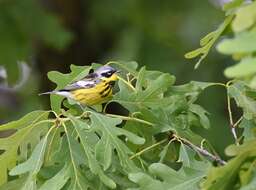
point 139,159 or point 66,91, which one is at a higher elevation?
point 66,91

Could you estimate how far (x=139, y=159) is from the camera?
6.95 feet

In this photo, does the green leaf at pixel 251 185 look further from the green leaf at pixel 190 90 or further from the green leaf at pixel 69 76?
the green leaf at pixel 69 76

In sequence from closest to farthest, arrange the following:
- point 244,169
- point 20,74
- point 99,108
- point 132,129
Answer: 1. point 244,169
2. point 132,129
3. point 99,108
4. point 20,74

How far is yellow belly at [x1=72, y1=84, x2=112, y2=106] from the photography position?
2254 millimetres

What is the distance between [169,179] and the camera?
A: 6.37 feet

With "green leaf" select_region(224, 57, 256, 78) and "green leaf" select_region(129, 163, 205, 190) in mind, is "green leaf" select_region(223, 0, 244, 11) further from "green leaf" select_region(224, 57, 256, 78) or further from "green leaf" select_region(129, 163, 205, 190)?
"green leaf" select_region(129, 163, 205, 190)

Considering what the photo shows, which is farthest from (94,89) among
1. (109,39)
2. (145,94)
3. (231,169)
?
(109,39)

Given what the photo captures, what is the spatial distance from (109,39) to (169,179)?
4.11 m

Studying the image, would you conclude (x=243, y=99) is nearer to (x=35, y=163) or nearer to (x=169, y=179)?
(x=169, y=179)

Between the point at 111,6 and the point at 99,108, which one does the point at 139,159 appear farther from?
the point at 111,6

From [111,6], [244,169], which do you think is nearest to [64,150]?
[244,169]

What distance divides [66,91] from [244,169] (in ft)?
2.43

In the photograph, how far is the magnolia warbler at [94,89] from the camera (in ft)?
7.41

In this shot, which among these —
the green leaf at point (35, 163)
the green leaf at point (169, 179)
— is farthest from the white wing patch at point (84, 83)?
the green leaf at point (169, 179)
